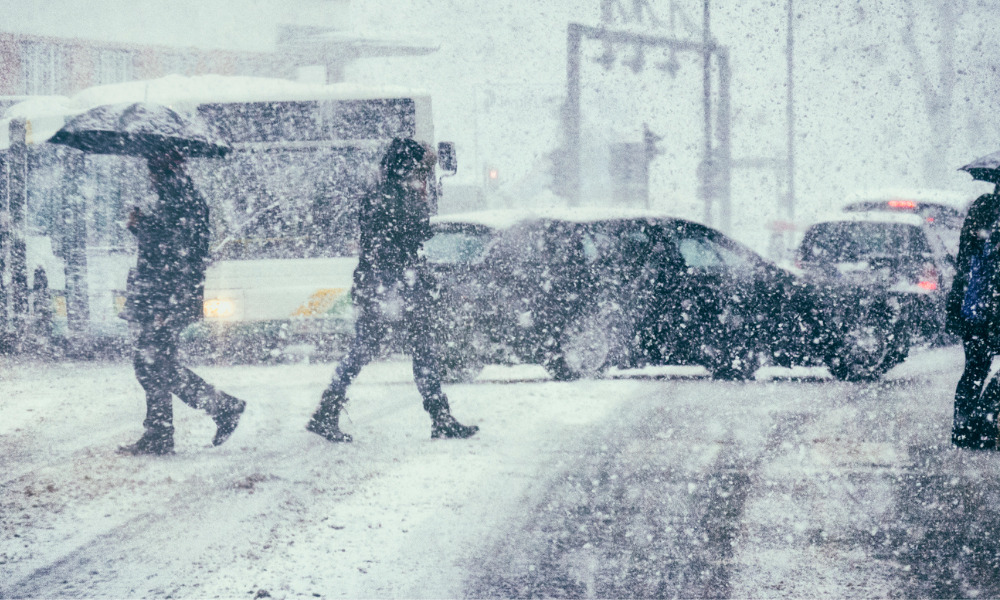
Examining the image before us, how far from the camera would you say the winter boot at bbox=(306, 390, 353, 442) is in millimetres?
6391

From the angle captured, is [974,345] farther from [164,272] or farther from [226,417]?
[164,272]

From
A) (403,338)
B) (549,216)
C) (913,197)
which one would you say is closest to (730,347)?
(549,216)

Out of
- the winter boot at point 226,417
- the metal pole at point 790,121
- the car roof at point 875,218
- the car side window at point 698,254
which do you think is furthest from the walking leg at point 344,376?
the metal pole at point 790,121

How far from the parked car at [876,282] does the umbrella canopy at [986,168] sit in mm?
3077

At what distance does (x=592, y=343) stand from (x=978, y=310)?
343 centimetres

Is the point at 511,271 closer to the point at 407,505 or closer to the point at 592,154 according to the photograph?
the point at 407,505

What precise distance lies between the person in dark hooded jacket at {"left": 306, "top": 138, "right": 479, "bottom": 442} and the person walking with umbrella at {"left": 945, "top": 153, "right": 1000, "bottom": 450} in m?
3.08

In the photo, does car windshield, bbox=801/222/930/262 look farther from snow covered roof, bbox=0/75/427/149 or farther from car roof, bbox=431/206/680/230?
snow covered roof, bbox=0/75/427/149

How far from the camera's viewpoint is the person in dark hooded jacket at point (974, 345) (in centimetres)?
597

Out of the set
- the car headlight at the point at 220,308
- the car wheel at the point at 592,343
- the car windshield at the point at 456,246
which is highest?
the car windshield at the point at 456,246

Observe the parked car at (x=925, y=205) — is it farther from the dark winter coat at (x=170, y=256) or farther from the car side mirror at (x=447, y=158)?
the dark winter coat at (x=170, y=256)

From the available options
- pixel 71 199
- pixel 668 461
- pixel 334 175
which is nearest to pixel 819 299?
pixel 668 461

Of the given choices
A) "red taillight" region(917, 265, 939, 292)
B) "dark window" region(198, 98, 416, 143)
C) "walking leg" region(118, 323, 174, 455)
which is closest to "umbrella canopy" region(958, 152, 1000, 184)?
"red taillight" region(917, 265, 939, 292)

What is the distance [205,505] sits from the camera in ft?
15.9
